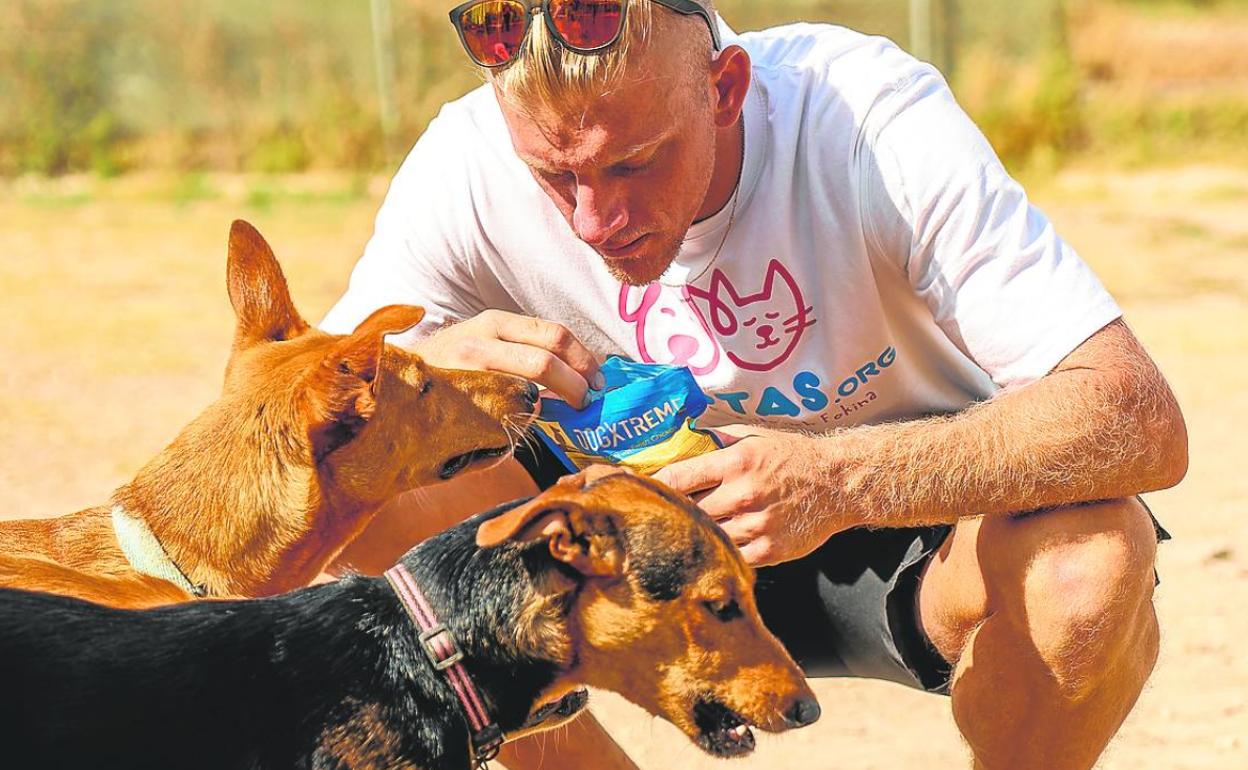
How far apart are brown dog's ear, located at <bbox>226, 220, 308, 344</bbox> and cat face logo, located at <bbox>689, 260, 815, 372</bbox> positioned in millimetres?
1034

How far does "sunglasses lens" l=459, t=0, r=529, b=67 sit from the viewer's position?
3.77 meters

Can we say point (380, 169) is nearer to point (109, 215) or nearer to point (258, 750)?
point (109, 215)

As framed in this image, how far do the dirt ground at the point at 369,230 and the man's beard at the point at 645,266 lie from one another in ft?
5.02

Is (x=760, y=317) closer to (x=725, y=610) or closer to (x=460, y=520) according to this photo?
(x=460, y=520)

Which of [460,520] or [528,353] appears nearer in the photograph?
[528,353]

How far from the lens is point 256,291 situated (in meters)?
4.27

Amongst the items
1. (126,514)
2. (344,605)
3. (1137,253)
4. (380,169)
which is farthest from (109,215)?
(344,605)

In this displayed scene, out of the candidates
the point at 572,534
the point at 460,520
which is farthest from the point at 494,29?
the point at 572,534

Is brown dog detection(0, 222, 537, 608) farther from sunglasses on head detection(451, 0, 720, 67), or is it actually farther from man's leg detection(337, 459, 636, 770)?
sunglasses on head detection(451, 0, 720, 67)

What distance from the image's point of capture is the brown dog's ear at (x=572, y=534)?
10.1ft

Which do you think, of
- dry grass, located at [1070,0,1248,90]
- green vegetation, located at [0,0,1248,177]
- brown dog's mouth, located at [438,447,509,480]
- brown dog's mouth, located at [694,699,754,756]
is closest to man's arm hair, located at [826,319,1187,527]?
brown dog's mouth, located at [694,699,754,756]

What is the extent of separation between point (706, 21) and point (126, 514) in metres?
1.73

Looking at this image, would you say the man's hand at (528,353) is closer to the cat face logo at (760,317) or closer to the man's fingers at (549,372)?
the man's fingers at (549,372)

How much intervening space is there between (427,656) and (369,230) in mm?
10369
